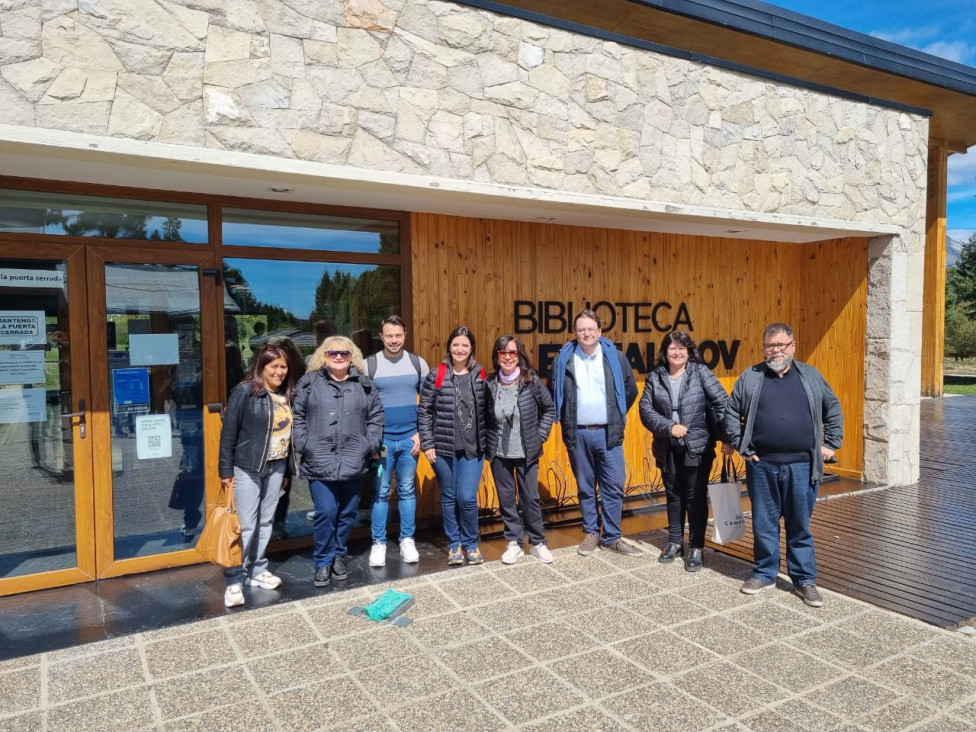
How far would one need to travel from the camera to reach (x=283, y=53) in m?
4.50

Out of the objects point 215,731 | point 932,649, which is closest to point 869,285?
point 932,649

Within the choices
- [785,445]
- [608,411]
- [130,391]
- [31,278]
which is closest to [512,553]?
[608,411]

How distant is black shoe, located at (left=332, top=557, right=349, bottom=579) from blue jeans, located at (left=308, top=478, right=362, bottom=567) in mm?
38

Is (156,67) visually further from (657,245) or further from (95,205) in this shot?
(657,245)

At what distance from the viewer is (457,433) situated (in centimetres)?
510

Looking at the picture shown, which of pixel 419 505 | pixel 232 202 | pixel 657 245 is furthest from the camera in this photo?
pixel 657 245

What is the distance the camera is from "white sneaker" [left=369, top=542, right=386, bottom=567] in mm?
5121

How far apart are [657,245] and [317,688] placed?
5781 millimetres

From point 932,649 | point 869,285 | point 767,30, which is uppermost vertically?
point 767,30

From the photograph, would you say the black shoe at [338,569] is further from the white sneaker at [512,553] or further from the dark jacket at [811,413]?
the dark jacket at [811,413]

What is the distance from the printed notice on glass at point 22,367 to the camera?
4578mm

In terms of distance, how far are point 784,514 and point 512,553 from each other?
196cm

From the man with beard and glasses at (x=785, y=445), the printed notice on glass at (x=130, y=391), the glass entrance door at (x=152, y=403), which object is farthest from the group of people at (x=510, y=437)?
→ the printed notice on glass at (x=130, y=391)

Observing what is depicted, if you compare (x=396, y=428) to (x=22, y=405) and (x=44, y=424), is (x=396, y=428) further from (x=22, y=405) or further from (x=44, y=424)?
(x=22, y=405)
